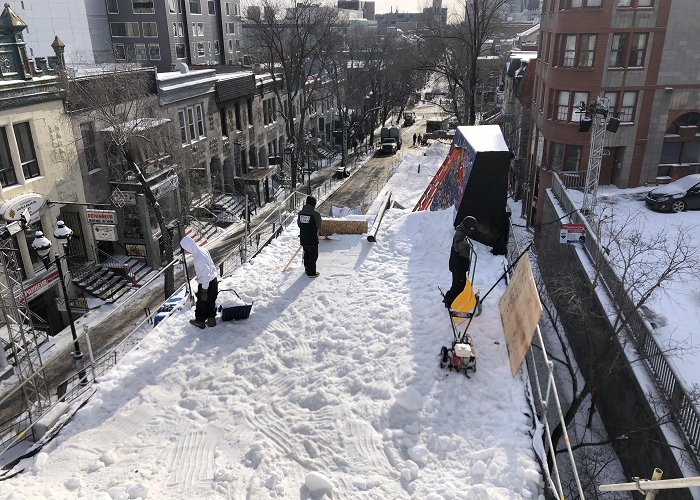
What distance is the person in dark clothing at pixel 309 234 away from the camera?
1291cm

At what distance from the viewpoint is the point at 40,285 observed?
21781 mm

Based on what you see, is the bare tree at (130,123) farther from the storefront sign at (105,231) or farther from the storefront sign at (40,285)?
the storefront sign at (40,285)

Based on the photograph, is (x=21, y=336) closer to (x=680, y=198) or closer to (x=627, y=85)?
(x=680, y=198)

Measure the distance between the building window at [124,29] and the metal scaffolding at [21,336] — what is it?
47.7m

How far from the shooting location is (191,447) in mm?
7922

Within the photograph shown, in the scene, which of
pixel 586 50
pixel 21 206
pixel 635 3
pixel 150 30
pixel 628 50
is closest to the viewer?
pixel 21 206

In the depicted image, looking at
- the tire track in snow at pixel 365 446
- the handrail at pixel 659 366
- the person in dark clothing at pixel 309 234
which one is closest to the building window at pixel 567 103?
the handrail at pixel 659 366

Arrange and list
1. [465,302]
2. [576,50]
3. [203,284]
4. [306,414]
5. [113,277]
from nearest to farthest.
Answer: [306,414], [465,302], [203,284], [113,277], [576,50]

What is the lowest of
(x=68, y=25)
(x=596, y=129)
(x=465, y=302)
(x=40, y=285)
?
(x=40, y=285)

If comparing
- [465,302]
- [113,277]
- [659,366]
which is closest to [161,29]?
[113,277]

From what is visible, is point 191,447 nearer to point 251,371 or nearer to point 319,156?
point 251,371

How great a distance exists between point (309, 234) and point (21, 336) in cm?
857

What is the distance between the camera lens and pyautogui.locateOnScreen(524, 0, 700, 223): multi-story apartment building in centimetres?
2630

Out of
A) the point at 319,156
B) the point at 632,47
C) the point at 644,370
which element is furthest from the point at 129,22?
the point at 644,370
